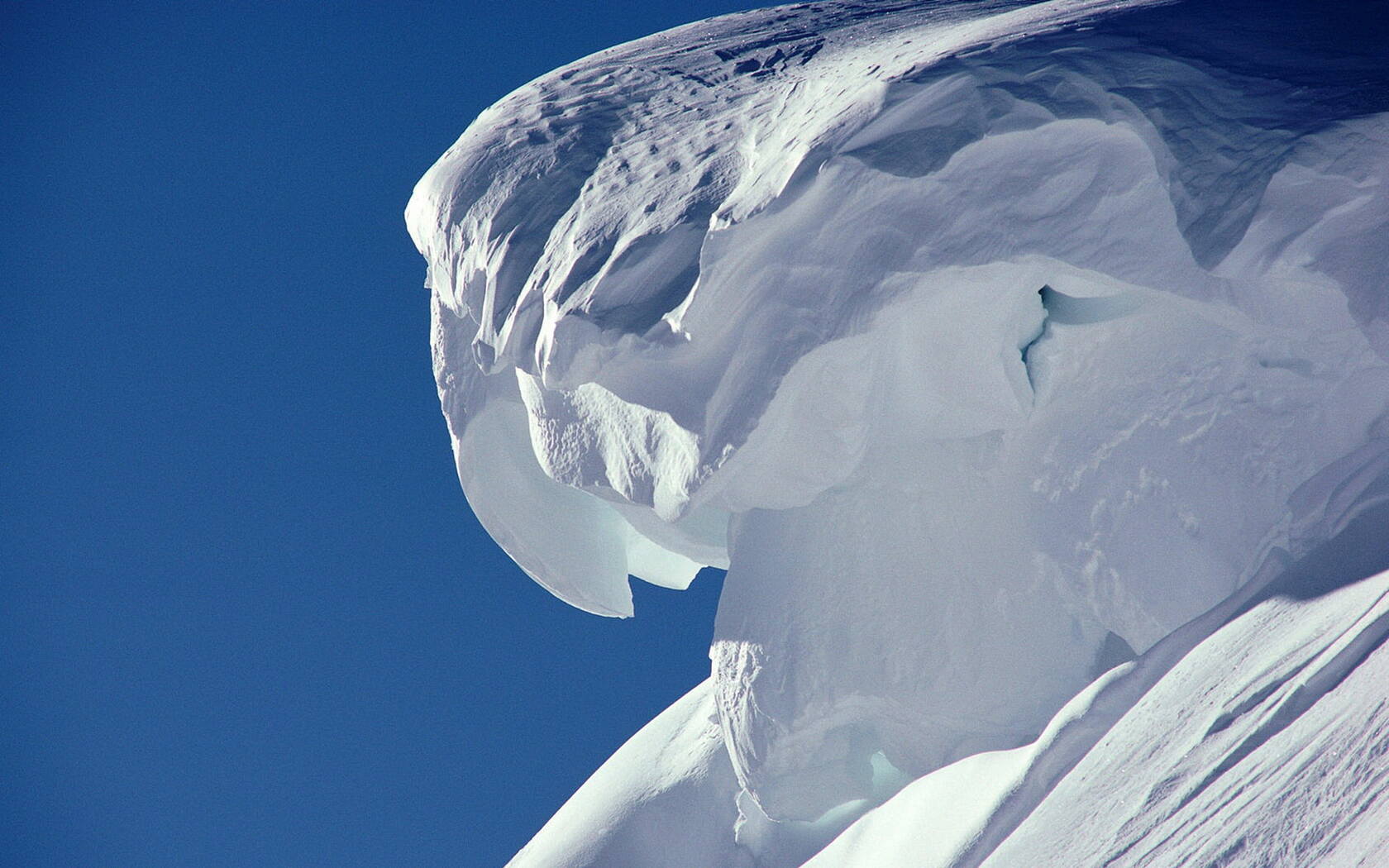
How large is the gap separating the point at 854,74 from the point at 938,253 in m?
0.20

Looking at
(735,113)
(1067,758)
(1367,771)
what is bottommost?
(1067,758)

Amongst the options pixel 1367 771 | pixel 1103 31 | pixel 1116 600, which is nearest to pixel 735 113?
pixel 1103 31

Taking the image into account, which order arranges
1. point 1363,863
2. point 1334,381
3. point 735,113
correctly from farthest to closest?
point 735,113 → point 1334,381 → point 1363,863

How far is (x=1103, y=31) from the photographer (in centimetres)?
129

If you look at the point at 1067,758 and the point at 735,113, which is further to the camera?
the point at 735,113

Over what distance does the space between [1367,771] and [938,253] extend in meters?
0.52

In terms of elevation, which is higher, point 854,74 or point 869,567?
point 854,74

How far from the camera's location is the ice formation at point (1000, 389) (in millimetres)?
1229

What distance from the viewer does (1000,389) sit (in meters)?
1.40

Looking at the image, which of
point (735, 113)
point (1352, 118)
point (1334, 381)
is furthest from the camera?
point (735, 113)

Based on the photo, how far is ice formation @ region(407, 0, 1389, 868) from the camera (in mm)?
1229

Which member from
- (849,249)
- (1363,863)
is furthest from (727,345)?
(1363,863)

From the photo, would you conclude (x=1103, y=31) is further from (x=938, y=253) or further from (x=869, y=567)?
(x=869, y=567)

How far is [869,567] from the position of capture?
157 centimetres
